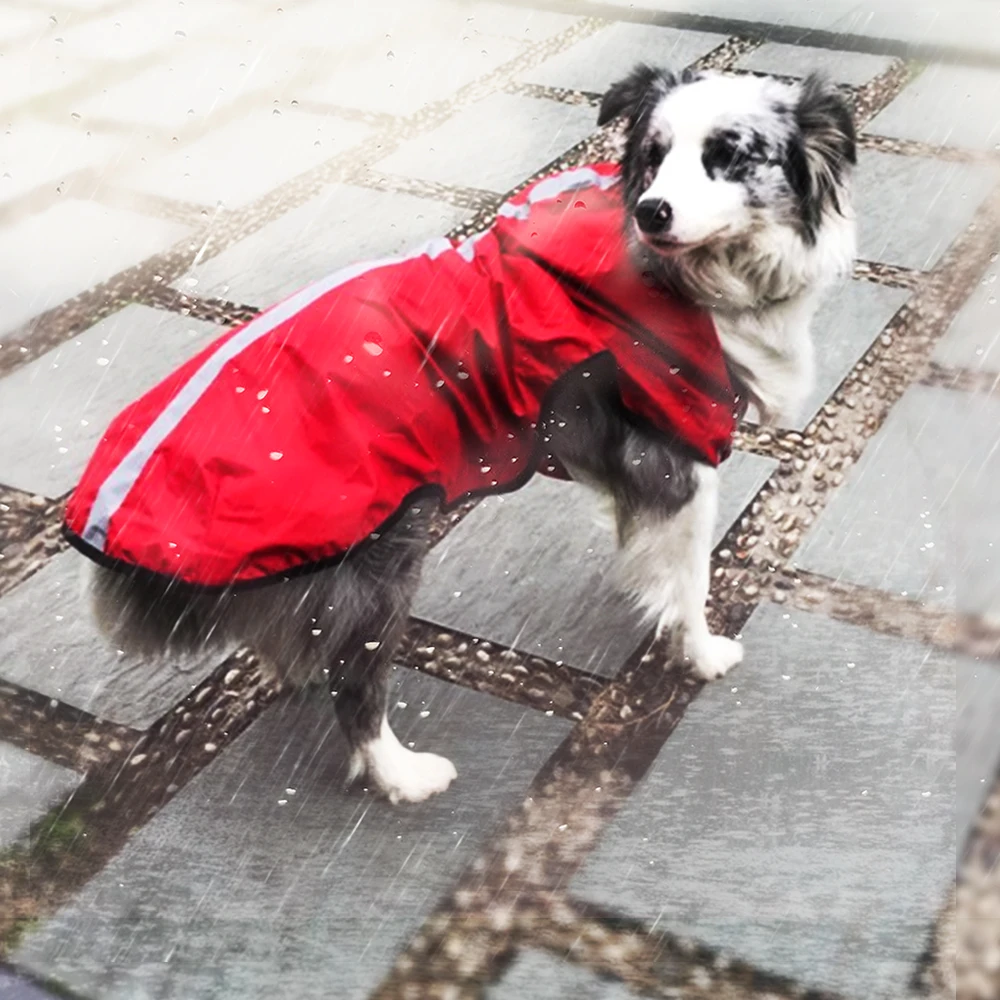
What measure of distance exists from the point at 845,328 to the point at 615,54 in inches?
60.7

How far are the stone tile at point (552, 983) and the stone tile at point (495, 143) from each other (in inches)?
89.5

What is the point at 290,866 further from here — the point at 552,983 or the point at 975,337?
the point at 975,337

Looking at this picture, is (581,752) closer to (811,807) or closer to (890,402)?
(811,807)

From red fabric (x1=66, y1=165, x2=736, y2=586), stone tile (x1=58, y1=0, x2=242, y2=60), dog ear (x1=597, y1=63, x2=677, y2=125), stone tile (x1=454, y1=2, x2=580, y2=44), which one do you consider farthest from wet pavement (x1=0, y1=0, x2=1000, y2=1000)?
stone tile (x1=58, y1=0, x2=242, y2=60)

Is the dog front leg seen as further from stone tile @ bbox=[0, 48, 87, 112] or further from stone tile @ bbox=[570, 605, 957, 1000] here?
stone tile @ bbox=[0, 48, 87, 112]

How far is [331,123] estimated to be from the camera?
3822mm

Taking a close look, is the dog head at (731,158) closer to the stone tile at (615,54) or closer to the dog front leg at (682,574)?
the dog front leg at (682,574)

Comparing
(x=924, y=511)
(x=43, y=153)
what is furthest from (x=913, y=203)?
(x=43, y=153)

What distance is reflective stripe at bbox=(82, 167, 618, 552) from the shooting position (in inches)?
60.9

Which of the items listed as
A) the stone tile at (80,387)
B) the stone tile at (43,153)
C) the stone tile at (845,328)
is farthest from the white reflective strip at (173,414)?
the stone tile at (43,153)

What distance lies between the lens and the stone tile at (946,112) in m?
3.56

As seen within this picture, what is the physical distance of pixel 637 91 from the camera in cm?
178

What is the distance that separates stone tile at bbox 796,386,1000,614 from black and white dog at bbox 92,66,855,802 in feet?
1.32

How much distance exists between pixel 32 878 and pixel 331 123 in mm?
2748
